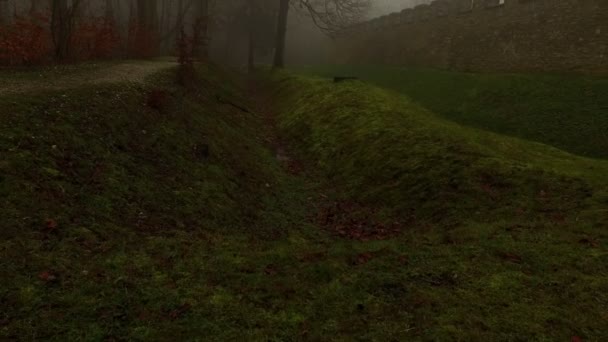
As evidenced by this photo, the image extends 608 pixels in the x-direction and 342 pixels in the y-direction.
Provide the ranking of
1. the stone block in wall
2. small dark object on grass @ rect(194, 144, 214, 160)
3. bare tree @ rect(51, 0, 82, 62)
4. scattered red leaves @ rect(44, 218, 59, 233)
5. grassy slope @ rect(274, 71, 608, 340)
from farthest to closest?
the stone block in wall, bare tree @ rect(51, 0, 82, 62), small dark object on grass @ rect(194, 144, 214, 160), scattered red leaves @ rect(44, 218, 59, 233), grassy slope @ rect(274, 71, 608, 340)

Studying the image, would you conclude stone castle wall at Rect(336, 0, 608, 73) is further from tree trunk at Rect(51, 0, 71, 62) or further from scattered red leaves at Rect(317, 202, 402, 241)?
tree trunk at Rect(51, 0, 71, 62)

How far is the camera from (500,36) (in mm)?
21812

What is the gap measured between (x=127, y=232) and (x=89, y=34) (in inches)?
534

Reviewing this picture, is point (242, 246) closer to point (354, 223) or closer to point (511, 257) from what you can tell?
point (354, 223)

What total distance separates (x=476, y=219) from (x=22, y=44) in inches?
505

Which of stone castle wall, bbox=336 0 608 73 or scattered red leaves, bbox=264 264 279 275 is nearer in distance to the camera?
scattered red leaves, bbox=264 264 279 275

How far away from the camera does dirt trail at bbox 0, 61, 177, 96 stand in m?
8.79

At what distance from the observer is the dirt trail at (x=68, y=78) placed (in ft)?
28.8

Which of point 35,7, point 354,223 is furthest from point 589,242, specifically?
point 35,7

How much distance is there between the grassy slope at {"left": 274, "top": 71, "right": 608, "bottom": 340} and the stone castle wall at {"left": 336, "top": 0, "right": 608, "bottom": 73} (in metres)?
8.94

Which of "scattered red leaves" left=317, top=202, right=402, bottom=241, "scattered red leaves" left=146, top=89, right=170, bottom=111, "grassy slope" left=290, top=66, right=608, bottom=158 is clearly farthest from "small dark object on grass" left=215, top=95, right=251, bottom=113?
"scattered red leaves" left=317, top=202, right=402, bottom=241

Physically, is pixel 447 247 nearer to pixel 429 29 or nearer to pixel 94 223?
pixel 94 223

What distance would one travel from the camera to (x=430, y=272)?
539 cm

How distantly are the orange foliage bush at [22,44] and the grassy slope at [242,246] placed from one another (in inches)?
158
